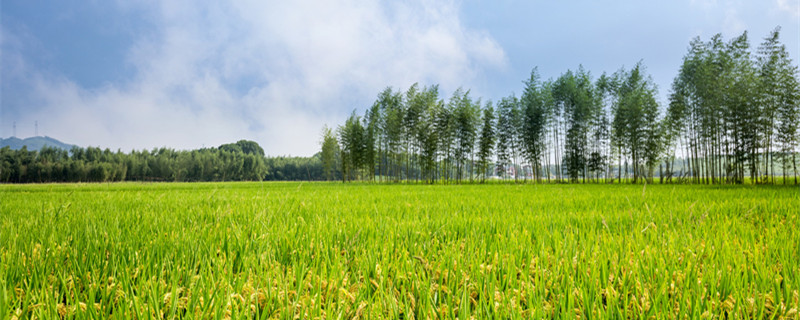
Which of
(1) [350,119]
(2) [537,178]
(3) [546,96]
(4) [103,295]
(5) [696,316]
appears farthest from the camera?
(1) [350,119]

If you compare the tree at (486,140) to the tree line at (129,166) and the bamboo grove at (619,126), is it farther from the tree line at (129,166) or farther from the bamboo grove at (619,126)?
the tree line at (129,166)

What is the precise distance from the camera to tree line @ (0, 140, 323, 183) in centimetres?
7081

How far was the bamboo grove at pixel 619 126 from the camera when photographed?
16562 mm

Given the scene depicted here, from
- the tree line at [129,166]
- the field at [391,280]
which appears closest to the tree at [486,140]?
the field at [391,280]

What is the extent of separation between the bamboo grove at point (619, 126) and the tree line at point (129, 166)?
41.9 metres

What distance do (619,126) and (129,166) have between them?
109 metres

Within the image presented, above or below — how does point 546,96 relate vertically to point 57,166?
above

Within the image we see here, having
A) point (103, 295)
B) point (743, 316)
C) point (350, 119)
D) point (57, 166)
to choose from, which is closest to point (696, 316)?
point (743, 316)

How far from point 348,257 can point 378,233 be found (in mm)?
377

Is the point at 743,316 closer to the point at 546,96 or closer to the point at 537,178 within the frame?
the point at 546,96

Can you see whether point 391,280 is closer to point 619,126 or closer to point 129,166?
point 619,126

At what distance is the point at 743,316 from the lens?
2.71ft

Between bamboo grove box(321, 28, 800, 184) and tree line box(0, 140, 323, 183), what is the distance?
4186 cm

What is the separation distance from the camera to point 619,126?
24.6 metres
